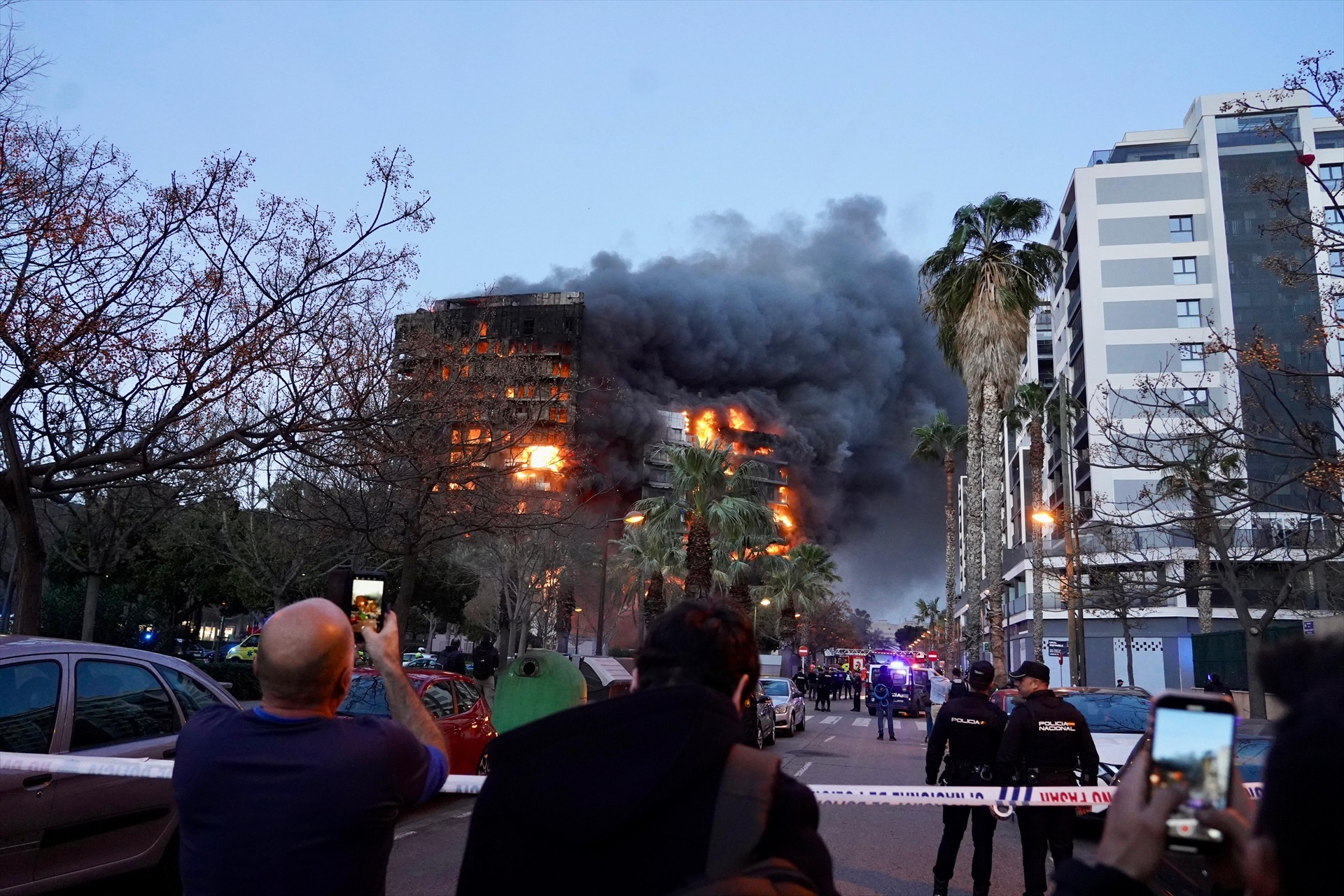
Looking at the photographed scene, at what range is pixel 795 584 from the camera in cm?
6256

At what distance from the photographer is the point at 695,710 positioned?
152 centimetres

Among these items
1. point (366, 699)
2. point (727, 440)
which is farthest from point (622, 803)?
point (727, 440)

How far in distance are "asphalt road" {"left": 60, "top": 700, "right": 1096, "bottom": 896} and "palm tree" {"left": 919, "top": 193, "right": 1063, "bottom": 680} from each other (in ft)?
44.3

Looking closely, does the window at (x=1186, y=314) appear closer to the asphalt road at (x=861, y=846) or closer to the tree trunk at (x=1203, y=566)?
the tree trunk at (x=1203, y=566)

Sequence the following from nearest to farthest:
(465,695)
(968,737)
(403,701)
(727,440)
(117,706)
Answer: (403,701), (117,706), (968,737), (465,695), (727,440)

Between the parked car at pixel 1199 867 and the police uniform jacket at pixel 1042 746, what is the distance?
0.91m

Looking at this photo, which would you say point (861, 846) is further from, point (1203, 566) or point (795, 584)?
point (795, 584)

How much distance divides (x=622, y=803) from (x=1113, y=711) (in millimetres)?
11423

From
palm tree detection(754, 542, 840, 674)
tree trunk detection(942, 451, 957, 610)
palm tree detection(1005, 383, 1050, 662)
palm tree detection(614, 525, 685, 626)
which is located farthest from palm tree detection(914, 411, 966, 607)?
palm tree detection(614, 525, 685, 626)

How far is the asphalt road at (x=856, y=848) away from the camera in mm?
6867

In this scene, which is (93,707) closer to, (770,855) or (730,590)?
(770,855)

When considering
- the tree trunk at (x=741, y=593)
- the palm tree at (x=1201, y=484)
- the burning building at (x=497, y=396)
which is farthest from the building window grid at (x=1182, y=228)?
the burning building at (x=497, y=396)

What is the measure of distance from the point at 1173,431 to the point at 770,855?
64.1ft

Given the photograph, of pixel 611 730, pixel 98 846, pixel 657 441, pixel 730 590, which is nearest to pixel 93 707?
pixel 98 846
